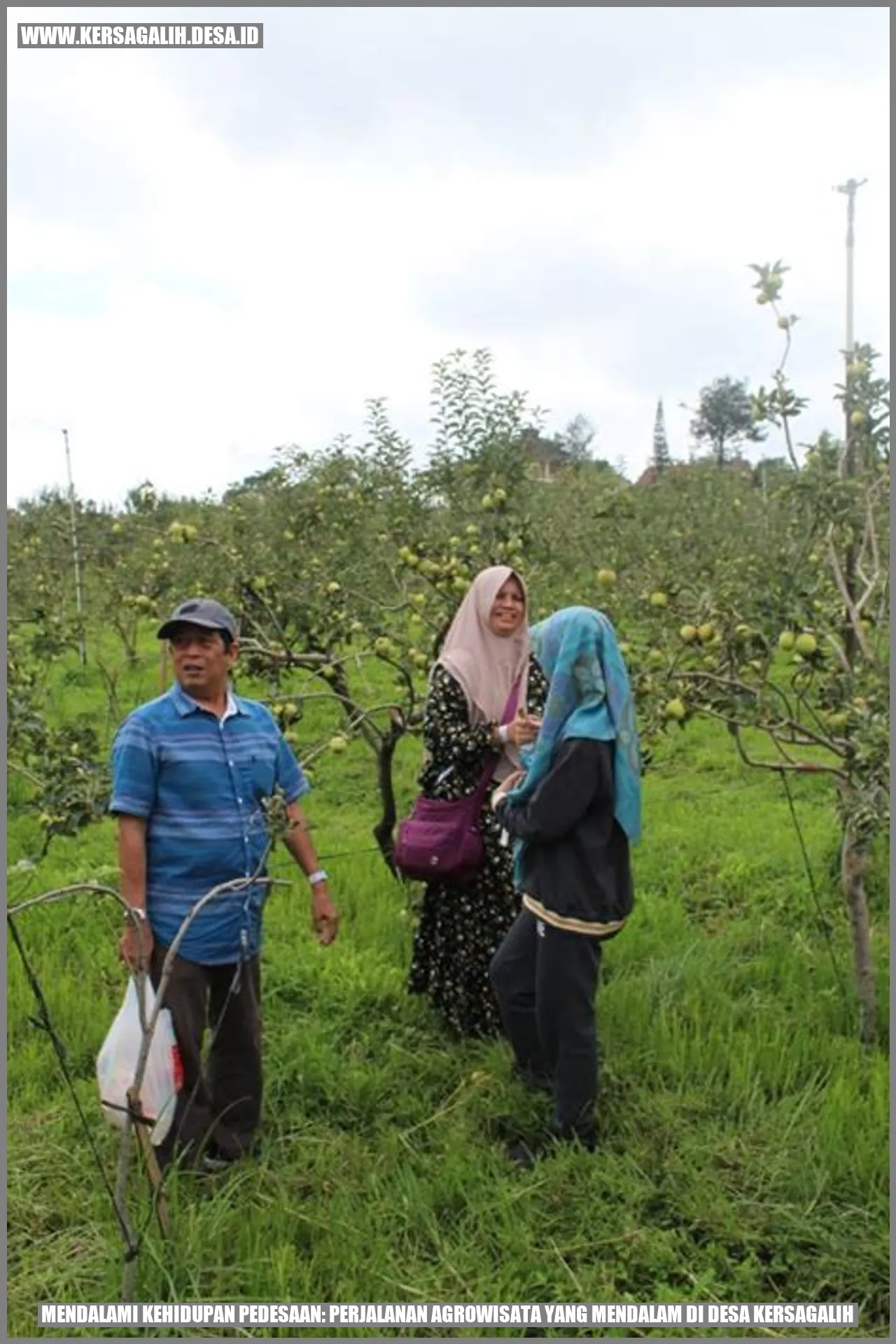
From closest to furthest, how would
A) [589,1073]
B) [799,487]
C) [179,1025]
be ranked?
[179,1025]
[589,1073]
[799,487]

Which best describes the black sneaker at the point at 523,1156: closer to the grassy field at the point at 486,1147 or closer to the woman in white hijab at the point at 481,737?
the grassy field at the point at 486,1147

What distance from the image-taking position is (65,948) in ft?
12.8

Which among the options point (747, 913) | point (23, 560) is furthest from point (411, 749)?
point (747, 913)

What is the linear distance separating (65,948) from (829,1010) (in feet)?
8.73

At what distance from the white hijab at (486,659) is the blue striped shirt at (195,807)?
71 cm

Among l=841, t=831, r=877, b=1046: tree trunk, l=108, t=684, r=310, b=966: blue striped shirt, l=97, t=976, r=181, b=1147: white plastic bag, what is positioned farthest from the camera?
l=841, t=831, r=877, b=1046: tree trunk

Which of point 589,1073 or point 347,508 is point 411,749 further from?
point 589,1073

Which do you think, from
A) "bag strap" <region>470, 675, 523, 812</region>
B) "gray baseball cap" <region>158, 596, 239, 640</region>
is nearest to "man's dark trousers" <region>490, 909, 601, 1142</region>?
"bag strap" <region>470, 675, 523, 812</region>

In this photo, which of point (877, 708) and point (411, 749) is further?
point (411, 749)

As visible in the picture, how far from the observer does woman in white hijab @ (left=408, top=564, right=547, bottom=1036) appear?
2996mm

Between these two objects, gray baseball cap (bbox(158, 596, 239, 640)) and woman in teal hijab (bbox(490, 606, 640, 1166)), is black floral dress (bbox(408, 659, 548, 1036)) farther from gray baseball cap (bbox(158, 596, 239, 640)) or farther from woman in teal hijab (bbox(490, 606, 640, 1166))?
gray baseball cap (bbox(158, 596, 239, 640))

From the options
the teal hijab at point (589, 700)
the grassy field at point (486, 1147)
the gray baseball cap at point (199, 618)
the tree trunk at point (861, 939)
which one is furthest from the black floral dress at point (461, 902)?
the tree trunk at point (861, 939)

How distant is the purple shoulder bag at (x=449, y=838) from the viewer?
3025mm

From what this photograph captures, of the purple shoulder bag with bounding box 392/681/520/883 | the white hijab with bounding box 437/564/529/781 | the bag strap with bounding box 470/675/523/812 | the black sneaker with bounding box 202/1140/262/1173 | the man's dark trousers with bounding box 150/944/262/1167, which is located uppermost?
the white hijab with bounding box 437/564/529/781
